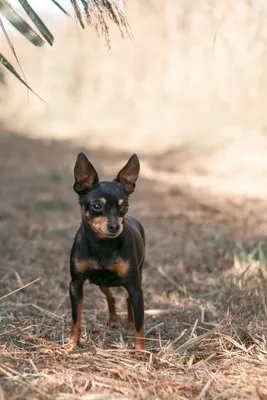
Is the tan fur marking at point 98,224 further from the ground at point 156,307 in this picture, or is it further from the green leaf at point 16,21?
the green leaf at point 16,21

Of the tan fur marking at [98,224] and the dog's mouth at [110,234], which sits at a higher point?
the tan fur marking at [98,224]

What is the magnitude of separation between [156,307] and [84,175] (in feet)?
5.87

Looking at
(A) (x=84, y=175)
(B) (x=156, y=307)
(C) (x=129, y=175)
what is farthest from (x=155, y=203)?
(A) (x=84, y=175)

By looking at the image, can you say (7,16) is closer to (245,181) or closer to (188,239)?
(188,239)

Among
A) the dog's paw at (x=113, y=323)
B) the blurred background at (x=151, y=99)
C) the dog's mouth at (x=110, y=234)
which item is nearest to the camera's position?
the dog's mouth at (x=110, y=234)

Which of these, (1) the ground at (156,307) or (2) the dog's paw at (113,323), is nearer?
(1) the ground at (156,307)

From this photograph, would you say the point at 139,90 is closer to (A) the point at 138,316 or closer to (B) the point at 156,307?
(B) the point at 156,307

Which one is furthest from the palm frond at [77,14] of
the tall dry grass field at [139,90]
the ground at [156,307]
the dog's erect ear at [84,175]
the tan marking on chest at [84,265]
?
the tall dry grass field at [139,90]

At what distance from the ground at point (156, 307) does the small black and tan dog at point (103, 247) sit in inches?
12.0

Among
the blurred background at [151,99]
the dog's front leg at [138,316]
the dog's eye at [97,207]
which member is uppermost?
the blurred background at [151,99]

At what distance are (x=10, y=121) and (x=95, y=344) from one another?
49.1ft

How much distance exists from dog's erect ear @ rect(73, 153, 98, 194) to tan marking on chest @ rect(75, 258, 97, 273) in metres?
0.45

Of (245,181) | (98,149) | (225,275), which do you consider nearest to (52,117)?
(98,149)

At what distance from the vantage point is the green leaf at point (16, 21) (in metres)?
3.99
